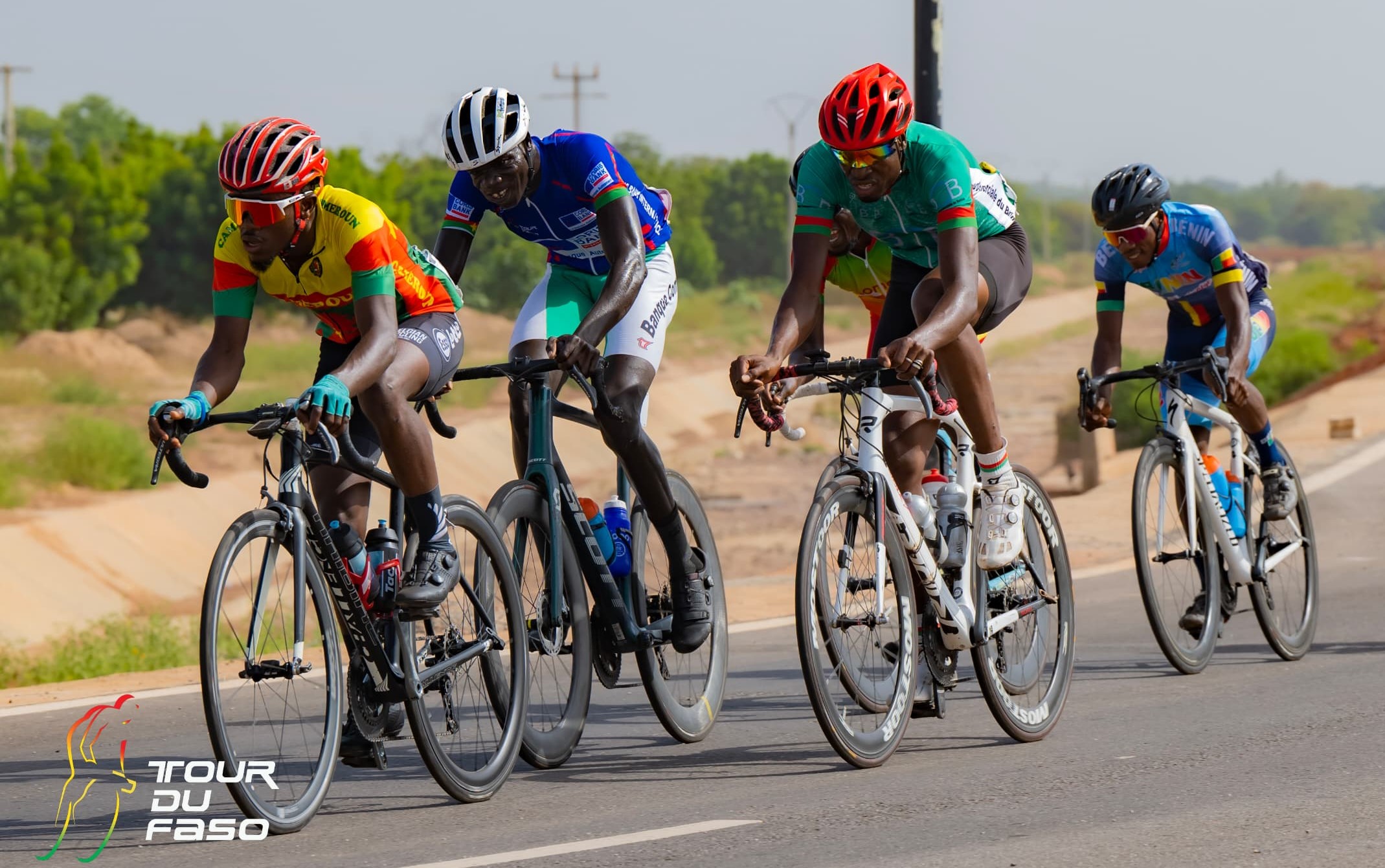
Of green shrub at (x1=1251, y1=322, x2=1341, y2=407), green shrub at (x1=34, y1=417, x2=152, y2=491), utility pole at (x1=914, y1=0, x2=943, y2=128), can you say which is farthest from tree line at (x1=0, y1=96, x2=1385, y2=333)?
utility pole at (x1=914, y1=0, x2=943, y2=128)

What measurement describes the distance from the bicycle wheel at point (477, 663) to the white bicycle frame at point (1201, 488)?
3422 millimetres

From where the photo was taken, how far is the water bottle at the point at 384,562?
541 centimetres

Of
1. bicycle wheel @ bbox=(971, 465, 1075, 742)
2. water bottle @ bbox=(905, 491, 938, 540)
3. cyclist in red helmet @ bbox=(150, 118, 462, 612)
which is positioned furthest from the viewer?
bicycle wheel @ bbox=(971, 465, 1075, 742)

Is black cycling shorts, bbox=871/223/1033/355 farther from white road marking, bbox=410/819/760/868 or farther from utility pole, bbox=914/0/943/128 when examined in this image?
utility pole, bbox=914/0/943/128

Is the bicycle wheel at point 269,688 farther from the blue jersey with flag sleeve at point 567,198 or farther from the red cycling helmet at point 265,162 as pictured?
the blue jersey with flag sleeve at point 567,198

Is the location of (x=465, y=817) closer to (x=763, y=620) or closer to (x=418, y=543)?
(x=418, y=543)

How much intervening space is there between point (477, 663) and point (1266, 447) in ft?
14.6

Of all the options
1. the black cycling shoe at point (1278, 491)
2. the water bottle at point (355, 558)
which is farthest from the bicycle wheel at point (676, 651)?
the black cycling shoe at point (1278, 491)

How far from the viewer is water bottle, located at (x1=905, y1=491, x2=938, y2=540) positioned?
619cm

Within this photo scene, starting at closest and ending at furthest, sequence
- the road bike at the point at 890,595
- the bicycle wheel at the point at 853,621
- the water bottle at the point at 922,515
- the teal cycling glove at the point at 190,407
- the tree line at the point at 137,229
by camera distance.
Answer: the teal cycling glove at the point at 190,407
the bicycle wheel at the point at 853,621
the road bike at the point at 890,595
the water bottle at the point at 922,515
the tree line at the point at 137,229

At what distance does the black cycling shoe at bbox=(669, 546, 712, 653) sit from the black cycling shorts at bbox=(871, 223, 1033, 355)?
3.62 feet

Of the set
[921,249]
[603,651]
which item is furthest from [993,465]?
[603,651]

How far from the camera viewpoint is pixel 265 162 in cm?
527

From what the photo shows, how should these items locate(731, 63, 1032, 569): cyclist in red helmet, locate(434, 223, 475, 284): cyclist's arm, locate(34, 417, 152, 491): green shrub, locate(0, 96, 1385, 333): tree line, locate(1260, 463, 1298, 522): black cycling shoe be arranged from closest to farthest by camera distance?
locate(731, 63, 1032, 569): cyclist in red helmet, locate(434, 223, 475, 284): cyclist's arm, locate(1260, 463, 1298, 522): black cycling shoe, locate(34, 417, 152, 491): green shrub, locate(0, 96, 1385, 333): tree line
